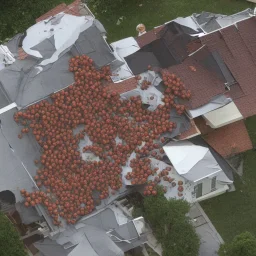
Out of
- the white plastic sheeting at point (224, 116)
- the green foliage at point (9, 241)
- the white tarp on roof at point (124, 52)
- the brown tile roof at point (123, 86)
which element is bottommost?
the white plastic sheeting at point (224, 116)

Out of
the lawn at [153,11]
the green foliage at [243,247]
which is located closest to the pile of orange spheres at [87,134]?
the green foliage at [243,247]

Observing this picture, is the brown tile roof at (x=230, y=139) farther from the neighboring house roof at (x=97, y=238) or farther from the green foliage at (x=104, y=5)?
the green foliage at (x=104, y=5)

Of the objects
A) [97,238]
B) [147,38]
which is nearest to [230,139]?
[147,38]

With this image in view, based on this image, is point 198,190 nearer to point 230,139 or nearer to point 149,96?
point 230,139

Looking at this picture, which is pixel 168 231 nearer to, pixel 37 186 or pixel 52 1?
pixel 37 186

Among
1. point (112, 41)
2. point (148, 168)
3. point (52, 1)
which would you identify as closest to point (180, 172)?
point (148, 168)

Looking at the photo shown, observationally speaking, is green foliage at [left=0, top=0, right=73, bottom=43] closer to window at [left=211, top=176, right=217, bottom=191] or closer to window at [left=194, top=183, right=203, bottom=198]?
window at [left=194, top=183, right=203, bottom=198]

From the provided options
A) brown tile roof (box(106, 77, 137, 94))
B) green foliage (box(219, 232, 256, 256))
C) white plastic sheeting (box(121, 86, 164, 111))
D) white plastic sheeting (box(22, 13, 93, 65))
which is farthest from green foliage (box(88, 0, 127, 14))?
green foliage (box(219, 232, 256, 256))
